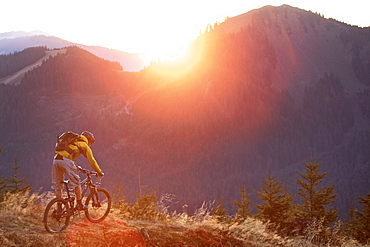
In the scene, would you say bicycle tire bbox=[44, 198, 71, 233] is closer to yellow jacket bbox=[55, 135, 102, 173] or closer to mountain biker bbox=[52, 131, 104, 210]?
mountain biker bbox=[52, 131, 104, 210]

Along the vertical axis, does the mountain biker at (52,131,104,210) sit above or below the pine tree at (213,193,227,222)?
above

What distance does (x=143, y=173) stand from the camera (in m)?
152

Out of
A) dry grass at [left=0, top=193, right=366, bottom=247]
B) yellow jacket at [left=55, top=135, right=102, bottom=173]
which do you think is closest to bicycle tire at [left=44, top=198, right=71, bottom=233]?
dry grass at [left=0, top=193, right=366, bottom=247]

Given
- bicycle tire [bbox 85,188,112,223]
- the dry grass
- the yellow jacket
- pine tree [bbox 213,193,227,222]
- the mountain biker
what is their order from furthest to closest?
pine tree [bbox 213,193,227,222]
bicycle tire [bbox 85,188,112,223]
the yellow jacket
the mountain biker
the dry grass

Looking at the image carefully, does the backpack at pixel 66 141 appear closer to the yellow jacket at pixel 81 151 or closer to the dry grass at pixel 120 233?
the yellow jacket at pixel 81 151

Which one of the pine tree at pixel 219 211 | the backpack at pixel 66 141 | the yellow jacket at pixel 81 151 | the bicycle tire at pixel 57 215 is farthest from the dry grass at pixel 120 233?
the pine tree at pixel 219 211

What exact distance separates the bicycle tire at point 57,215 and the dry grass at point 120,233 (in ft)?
0.64

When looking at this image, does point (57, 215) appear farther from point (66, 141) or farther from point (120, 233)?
point (66, 141)

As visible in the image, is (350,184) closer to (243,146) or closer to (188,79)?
(243,146)

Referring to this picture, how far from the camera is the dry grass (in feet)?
23.9

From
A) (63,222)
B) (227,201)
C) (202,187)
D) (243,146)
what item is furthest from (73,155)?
(243,146)

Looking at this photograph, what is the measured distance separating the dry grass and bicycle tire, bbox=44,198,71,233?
0.20 metres

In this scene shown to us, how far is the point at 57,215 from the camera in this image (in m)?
8.11

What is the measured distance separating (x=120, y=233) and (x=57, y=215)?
1.69 m
